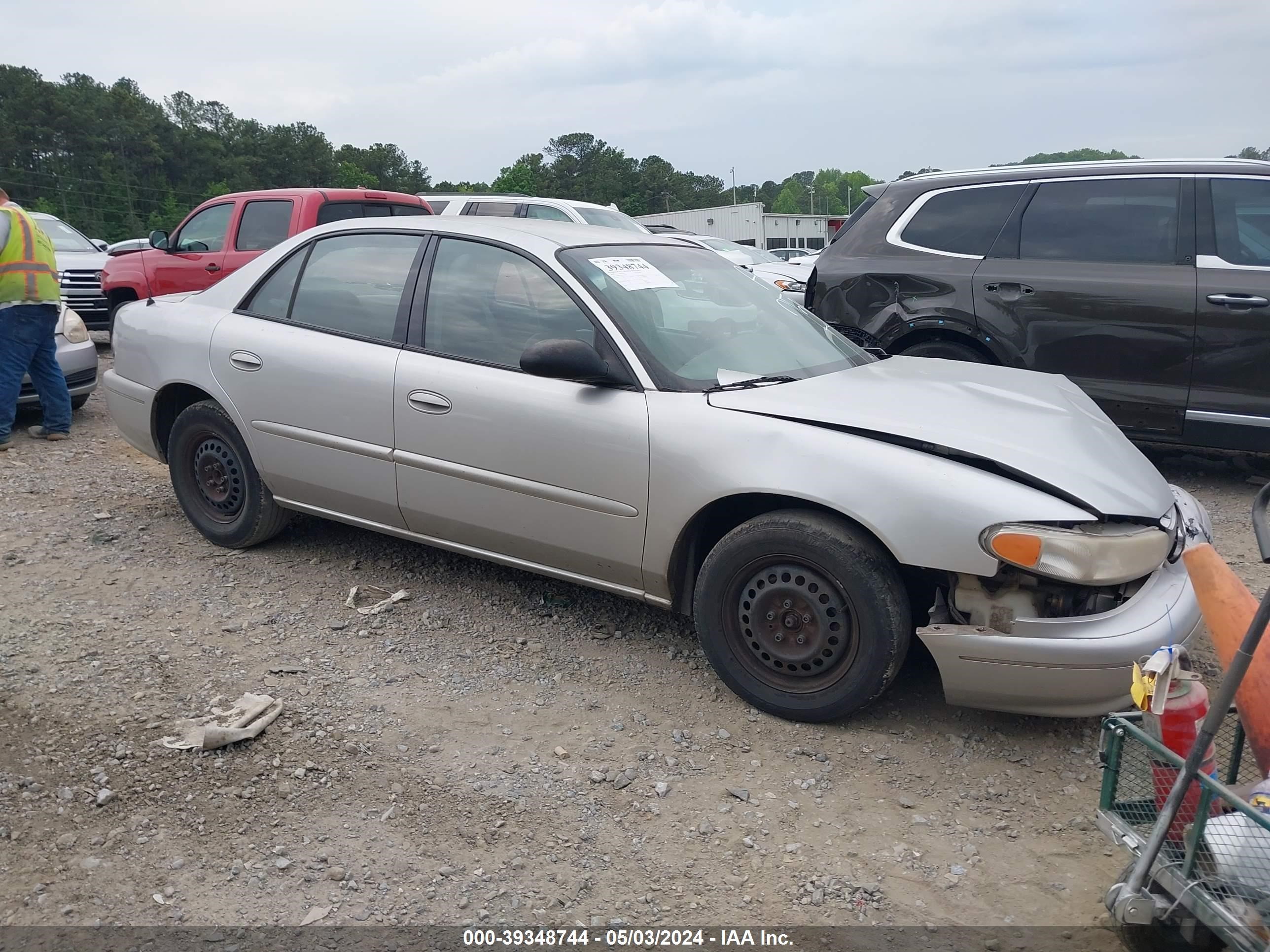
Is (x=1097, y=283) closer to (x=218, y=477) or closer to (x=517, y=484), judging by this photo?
(x=517, y=484)

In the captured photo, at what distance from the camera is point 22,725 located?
3.20m

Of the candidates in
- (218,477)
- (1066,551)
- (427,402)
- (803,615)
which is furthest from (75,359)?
(1066,551)

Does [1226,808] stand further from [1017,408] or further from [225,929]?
[225,929]

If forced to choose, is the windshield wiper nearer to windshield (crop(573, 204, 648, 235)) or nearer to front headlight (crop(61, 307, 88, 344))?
front headlight (crop(61, 307, 88, 344))

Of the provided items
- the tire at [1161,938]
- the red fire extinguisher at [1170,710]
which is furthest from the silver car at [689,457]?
the tire at [1161,938]

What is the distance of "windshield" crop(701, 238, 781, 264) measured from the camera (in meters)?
13.1

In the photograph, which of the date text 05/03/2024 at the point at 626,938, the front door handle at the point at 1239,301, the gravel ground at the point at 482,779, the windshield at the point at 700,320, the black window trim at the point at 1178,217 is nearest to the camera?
the date text 05/03/2024 at the point at 626,938

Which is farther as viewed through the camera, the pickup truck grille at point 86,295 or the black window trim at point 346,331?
the pickup truck grille at point 86,295

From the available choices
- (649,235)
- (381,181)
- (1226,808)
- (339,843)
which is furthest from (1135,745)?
(381,181)

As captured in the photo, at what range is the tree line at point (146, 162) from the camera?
37.5 metres

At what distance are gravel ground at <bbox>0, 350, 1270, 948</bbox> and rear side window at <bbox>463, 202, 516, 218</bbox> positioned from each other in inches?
298

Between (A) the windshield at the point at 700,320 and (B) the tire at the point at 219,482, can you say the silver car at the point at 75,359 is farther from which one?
(A) the windshield at the point at 700,320

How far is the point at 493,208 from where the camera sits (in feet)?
37.2

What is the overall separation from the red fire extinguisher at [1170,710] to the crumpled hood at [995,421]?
73cm
